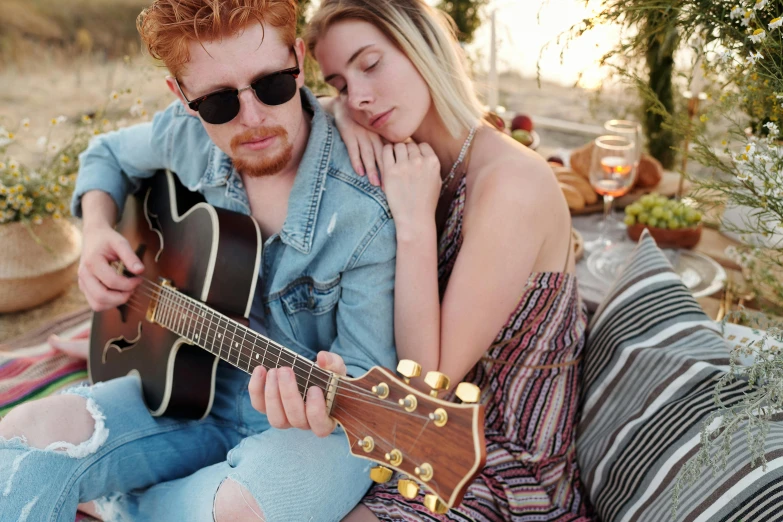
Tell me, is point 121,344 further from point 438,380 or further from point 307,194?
point 438,380

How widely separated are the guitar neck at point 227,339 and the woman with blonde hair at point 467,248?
0.34 m

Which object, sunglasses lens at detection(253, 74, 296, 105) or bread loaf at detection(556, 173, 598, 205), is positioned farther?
bread loaf at detection(556, 173, 598, 205)

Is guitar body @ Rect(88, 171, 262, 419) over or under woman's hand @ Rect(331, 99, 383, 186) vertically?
under

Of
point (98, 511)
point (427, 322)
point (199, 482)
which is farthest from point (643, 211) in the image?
point (98, 511)

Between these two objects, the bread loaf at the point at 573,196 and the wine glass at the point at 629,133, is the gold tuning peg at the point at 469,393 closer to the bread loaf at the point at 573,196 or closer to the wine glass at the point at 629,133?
the wine glass at the point at 629,133

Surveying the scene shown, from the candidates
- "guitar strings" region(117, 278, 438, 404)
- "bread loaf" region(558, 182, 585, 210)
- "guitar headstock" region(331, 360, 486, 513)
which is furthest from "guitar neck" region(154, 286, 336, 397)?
"bread loaf" region(558, 182, 585, 210)

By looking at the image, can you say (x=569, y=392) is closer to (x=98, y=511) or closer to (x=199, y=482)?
(x=199, y=482)

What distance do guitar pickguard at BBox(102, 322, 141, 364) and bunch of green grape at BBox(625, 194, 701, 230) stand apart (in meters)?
1.95

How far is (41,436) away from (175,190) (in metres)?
0.84

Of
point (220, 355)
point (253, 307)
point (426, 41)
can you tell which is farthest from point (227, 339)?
point (426, 41)

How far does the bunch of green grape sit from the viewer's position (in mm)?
2621

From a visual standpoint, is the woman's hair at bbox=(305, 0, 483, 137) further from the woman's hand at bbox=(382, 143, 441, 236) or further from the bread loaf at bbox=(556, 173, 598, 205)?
the bread loaf at bbox=(556, 173, 598, 205)

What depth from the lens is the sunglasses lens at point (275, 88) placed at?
1.68m

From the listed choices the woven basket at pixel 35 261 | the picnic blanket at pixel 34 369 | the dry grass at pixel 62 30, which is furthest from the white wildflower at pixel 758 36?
the dry grass at pixel 62 30
